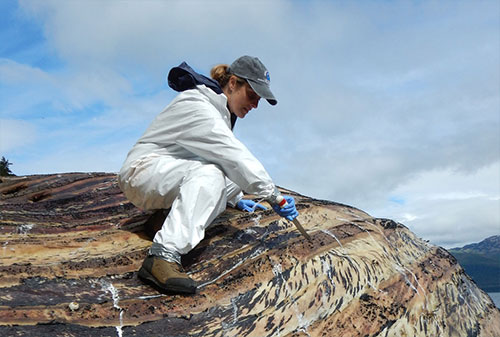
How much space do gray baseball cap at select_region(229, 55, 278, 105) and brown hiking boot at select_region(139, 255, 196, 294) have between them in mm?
1699

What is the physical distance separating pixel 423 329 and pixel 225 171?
2148 mm

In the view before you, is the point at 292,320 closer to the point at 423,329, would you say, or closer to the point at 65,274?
the point at 423,329

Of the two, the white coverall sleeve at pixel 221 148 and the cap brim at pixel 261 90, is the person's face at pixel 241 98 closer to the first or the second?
the cap brim at pixel 261 90

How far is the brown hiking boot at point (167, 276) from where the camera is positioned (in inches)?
133

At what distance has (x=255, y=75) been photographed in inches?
170

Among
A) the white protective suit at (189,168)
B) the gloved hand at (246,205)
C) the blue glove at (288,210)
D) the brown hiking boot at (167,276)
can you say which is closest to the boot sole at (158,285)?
the brown hiking boot at (167,276)

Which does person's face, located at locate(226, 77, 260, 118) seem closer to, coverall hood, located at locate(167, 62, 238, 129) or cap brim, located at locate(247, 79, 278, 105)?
cap brim, located at locate(247, 79, 278, 105)

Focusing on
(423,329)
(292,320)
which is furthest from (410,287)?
(292,320)

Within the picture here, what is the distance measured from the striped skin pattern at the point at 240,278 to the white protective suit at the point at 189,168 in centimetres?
38

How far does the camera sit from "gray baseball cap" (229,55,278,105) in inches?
170

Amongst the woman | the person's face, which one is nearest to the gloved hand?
the woman

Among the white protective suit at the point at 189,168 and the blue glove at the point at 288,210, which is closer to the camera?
the white protective suit at the point at 189,168

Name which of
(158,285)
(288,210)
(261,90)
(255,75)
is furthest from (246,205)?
(158,285)

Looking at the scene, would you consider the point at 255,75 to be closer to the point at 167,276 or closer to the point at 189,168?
the point at 189,168
